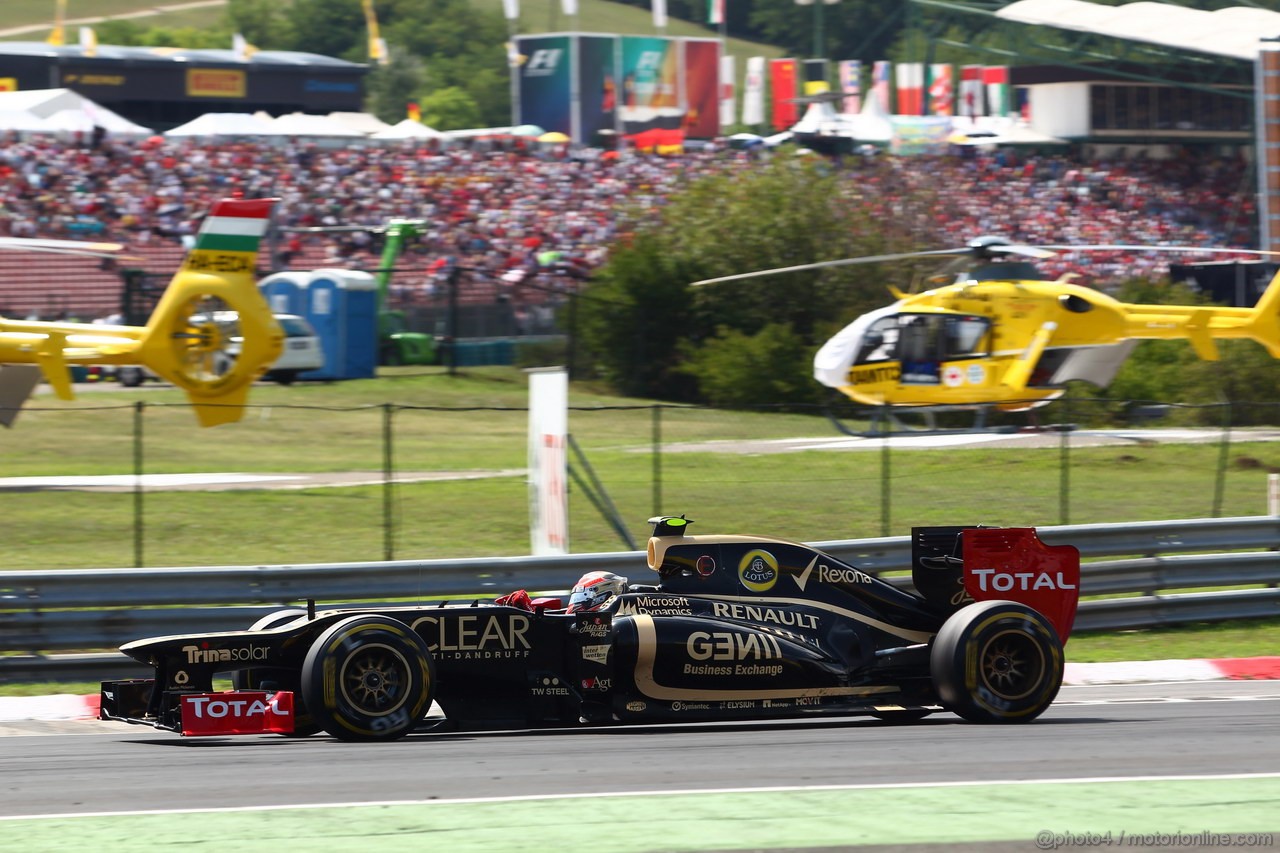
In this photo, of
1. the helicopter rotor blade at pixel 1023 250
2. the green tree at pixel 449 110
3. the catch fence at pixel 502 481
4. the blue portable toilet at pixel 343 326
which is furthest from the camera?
the green tree at pixel 449 110

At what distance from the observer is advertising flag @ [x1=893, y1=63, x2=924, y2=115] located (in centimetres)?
8300

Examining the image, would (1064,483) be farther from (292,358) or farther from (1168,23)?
(1168,23)

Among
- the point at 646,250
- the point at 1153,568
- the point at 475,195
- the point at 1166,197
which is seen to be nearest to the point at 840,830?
the point at 1153,568

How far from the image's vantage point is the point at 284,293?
3478 centimetres

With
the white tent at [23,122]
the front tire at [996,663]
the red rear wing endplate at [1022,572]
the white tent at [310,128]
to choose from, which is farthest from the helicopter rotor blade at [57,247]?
the white tent at [310,128]

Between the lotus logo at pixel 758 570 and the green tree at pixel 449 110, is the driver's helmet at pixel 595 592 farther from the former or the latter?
the green tree at pixel 449 110

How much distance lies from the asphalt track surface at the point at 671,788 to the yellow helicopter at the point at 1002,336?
15806mm

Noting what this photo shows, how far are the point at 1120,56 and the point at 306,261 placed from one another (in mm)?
37442

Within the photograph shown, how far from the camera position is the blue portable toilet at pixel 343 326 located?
33.9 metres

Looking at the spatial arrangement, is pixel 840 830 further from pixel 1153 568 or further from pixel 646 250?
pixel 646 250

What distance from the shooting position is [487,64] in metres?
139

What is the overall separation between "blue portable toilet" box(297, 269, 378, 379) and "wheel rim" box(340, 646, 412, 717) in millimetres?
25797

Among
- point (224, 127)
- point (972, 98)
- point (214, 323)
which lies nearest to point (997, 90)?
point (972, 98)

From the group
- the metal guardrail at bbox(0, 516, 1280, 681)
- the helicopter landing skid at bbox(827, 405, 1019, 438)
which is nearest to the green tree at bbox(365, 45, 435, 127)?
the helicopter landing skid at bbox(827, 405, 1019, 438)
